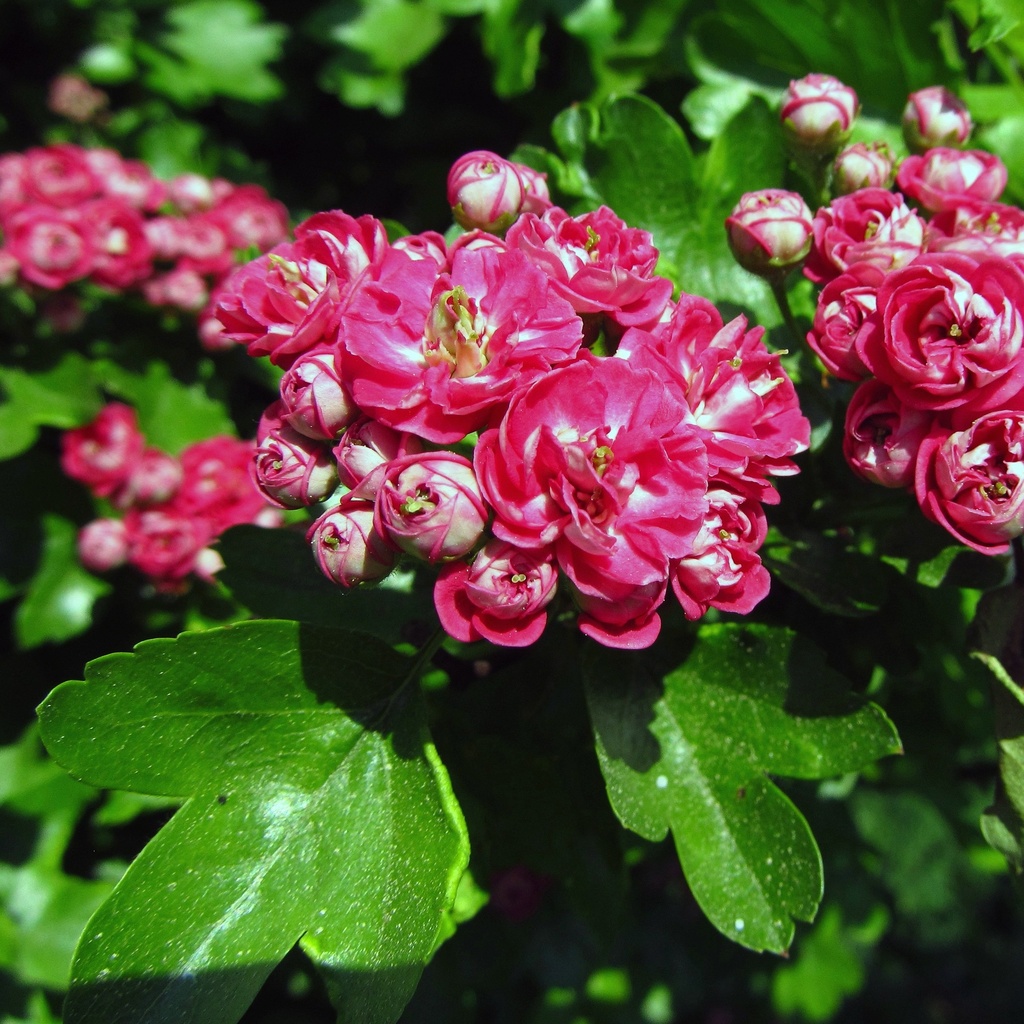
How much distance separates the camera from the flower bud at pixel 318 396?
1003mm

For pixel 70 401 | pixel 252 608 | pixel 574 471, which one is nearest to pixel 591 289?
pixel 574 471

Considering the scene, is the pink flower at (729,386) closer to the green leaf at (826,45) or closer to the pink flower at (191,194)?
the green leaf at (826,45)

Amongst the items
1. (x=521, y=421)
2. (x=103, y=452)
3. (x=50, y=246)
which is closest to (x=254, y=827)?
(x=521, y=421)

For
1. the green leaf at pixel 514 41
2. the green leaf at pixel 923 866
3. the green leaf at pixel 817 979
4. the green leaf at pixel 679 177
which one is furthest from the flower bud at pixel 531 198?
the green leaf at pixel 923 866

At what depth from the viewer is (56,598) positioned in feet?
6.99

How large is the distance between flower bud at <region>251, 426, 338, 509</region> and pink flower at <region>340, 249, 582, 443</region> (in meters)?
0.10

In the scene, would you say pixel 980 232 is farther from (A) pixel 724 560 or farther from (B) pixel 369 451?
(B) pixel 369 451

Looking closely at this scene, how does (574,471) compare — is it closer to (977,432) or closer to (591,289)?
(591,289)

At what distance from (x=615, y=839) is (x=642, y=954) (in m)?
1.44

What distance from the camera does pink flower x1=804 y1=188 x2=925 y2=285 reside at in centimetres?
111

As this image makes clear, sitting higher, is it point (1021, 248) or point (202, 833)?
point (1021, 248)

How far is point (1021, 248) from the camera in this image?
108cm

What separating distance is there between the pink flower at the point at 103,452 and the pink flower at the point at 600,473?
4.75ft

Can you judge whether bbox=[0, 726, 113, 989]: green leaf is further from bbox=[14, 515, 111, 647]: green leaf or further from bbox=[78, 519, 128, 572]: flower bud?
bbox=[78, 519, 128, 572]: flower bud
